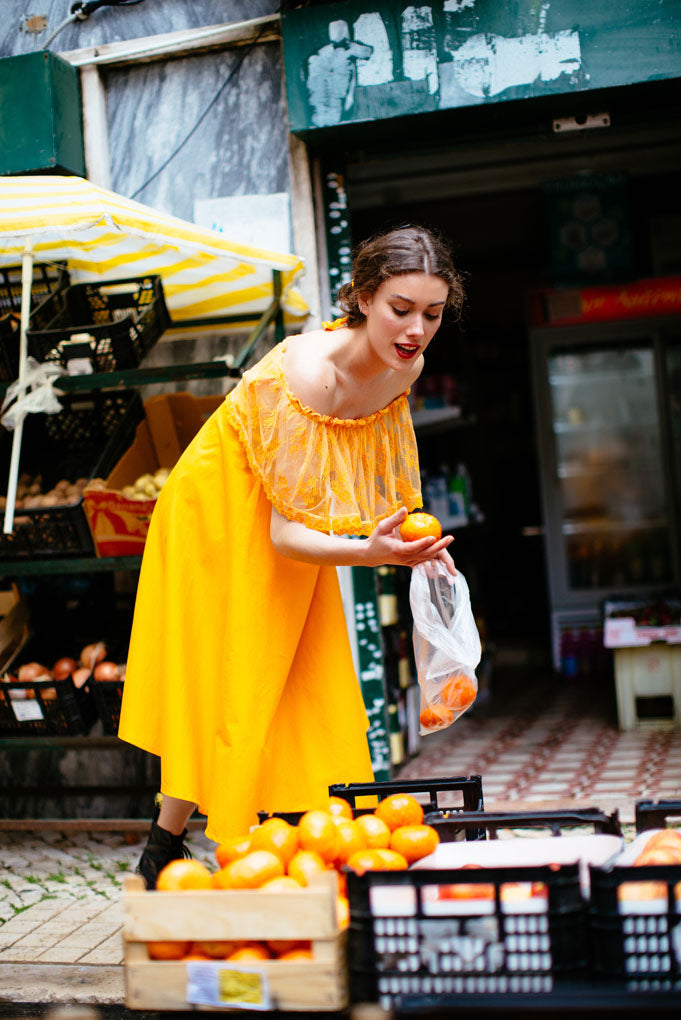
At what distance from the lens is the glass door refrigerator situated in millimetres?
8078

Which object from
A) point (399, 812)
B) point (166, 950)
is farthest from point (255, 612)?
point (166, 950)

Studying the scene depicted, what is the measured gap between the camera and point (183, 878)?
6.95 feet

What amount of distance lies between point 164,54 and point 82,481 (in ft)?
6.81

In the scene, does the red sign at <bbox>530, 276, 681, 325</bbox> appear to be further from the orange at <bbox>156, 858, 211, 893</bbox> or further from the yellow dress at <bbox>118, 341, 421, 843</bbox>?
the orange at <bbox>156, 858, 211, 893</bbox>

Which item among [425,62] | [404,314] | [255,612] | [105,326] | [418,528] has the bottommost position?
[255,612]

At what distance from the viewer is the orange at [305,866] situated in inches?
82.1

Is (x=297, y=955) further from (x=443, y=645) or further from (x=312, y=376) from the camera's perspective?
(x=312, y=376)

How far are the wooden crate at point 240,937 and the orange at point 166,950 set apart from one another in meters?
0.02

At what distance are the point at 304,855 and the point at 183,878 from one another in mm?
257

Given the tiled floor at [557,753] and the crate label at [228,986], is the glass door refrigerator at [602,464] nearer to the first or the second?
the tiled floor at [557,753]

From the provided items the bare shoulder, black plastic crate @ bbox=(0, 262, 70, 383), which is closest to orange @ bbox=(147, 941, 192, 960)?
the bare shoulder

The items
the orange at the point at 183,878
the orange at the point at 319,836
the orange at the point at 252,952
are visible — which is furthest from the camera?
the orange at the point at 319,836

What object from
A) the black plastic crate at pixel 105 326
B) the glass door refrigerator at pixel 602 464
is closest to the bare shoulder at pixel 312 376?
the black plastic crate at pixel 105 326

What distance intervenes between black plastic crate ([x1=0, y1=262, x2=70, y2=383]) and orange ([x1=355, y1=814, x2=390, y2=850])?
294cm
